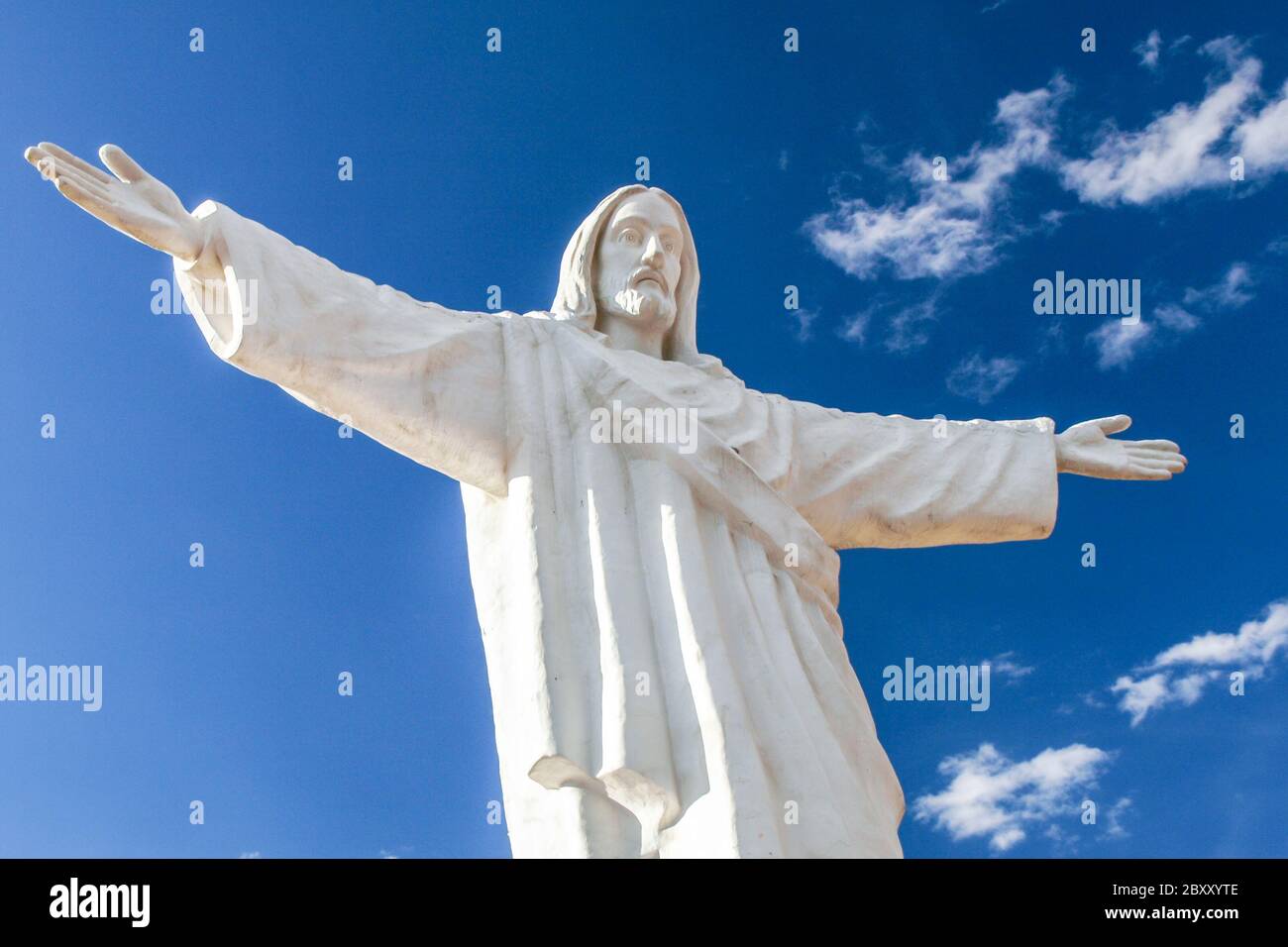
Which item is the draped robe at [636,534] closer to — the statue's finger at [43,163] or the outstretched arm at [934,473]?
the outstretched arm at [934,473]

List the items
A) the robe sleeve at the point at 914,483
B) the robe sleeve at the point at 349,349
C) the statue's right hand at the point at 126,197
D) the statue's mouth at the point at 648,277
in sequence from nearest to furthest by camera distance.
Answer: the statue's right hand at the point at 126,197, the robe sleeve at the point at 349,349, the robe sleeve at the point at 914,483, the statue's mouth at the point at 648,277

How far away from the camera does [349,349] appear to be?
32.1ft

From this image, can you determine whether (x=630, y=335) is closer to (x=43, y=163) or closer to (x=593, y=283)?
(x=593, y=283)

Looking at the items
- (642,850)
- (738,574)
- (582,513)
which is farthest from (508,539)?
(642,850)

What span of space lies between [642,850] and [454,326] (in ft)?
9.98

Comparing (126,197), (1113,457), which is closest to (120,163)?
(126,197)

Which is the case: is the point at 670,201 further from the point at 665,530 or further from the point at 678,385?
the point at 665,530

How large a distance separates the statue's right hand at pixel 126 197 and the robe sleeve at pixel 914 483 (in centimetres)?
342

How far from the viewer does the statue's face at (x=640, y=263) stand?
11055mm

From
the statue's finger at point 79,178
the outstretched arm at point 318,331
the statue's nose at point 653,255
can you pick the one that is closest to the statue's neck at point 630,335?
the statue's nose at point 653,255

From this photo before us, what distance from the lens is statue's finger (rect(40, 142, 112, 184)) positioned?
9.26 meters

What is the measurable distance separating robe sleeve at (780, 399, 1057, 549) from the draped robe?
0.05 feet

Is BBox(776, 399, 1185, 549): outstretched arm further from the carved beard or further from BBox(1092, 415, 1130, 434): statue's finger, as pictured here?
the carved beard

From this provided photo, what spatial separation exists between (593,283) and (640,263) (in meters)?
0.31
